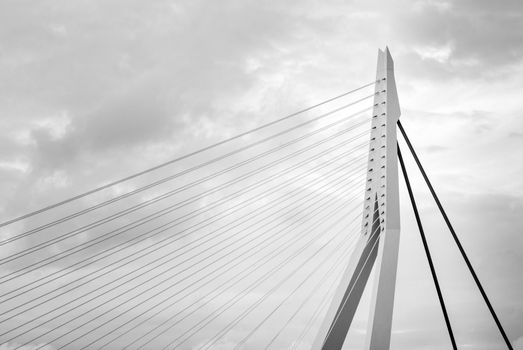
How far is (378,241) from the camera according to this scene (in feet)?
42.4

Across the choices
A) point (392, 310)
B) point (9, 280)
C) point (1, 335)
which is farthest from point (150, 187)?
point (392, 310)

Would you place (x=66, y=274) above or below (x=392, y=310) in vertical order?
above

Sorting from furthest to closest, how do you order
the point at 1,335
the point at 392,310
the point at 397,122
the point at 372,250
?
the point at 397,122, the point at 372,250, the point at 392,310, the point at 1,335

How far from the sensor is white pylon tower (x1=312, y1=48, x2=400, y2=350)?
11.5m

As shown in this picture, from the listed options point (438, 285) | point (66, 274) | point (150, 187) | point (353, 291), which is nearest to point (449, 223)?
point (438, 285)

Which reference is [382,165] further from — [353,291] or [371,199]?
[353,291]

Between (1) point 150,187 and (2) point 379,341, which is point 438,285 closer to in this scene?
(2) point 379,341

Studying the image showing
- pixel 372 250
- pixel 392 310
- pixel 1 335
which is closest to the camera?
pixel 1 335

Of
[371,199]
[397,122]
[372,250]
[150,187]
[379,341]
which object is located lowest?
[379,341]

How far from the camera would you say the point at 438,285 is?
1500cm

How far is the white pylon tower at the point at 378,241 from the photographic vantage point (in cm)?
1150

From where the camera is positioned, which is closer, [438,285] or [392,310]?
[392,310]

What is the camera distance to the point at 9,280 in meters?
10.9

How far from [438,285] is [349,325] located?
13.4 ft
